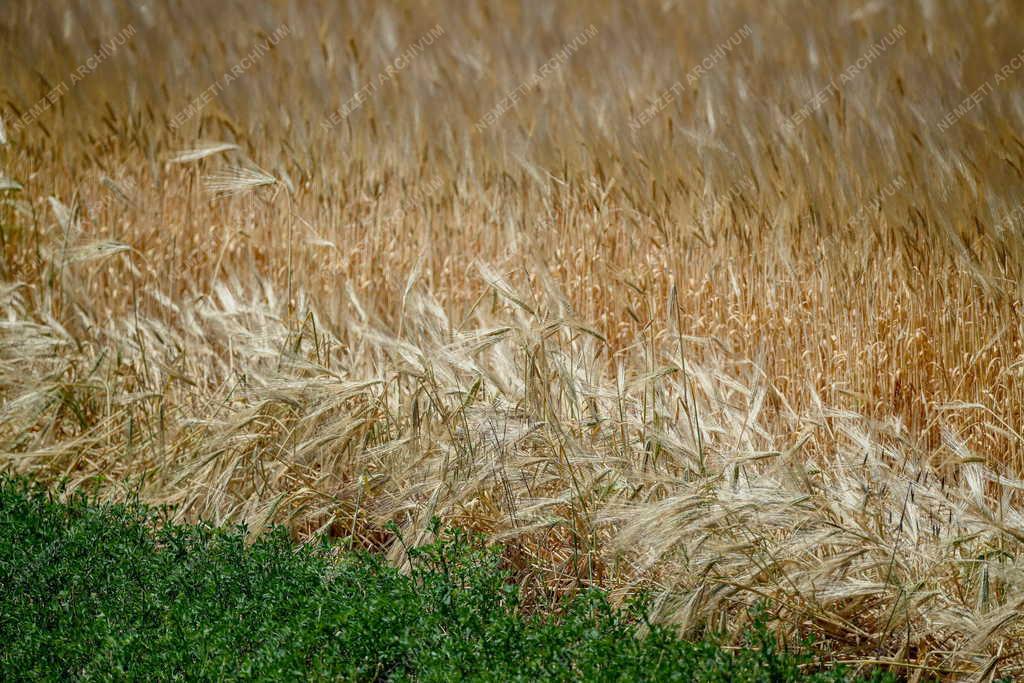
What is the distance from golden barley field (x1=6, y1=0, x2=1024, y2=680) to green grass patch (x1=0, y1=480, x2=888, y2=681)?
0.23 meters

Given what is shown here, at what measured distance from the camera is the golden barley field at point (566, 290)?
3096mm

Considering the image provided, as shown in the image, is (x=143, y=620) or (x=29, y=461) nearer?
(x=143, y=620)

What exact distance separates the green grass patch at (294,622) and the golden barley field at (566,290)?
0.75ft

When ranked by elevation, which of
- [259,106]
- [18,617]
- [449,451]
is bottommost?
[449,451]

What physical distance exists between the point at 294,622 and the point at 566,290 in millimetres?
2126

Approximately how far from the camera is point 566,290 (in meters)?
4.64

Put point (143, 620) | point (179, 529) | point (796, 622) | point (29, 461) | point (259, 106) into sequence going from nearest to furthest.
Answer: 1. point (796, 622)
2. point (143, 620)
3. point (179, 529)
4. point (29, 461)
5. point (259, 106)

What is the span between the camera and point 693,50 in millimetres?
5137

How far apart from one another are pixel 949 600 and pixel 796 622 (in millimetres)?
402

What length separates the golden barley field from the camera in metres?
3.10

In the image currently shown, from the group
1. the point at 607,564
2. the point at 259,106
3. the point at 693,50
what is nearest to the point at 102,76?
the point at 259,106

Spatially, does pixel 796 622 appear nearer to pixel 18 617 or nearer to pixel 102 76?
pixel 18 617

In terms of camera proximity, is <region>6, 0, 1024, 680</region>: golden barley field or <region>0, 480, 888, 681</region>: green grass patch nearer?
<region>0, 480, 888, 681</region>: green grass patch

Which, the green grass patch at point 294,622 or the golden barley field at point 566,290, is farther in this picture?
the golden barley field at point 566,290
